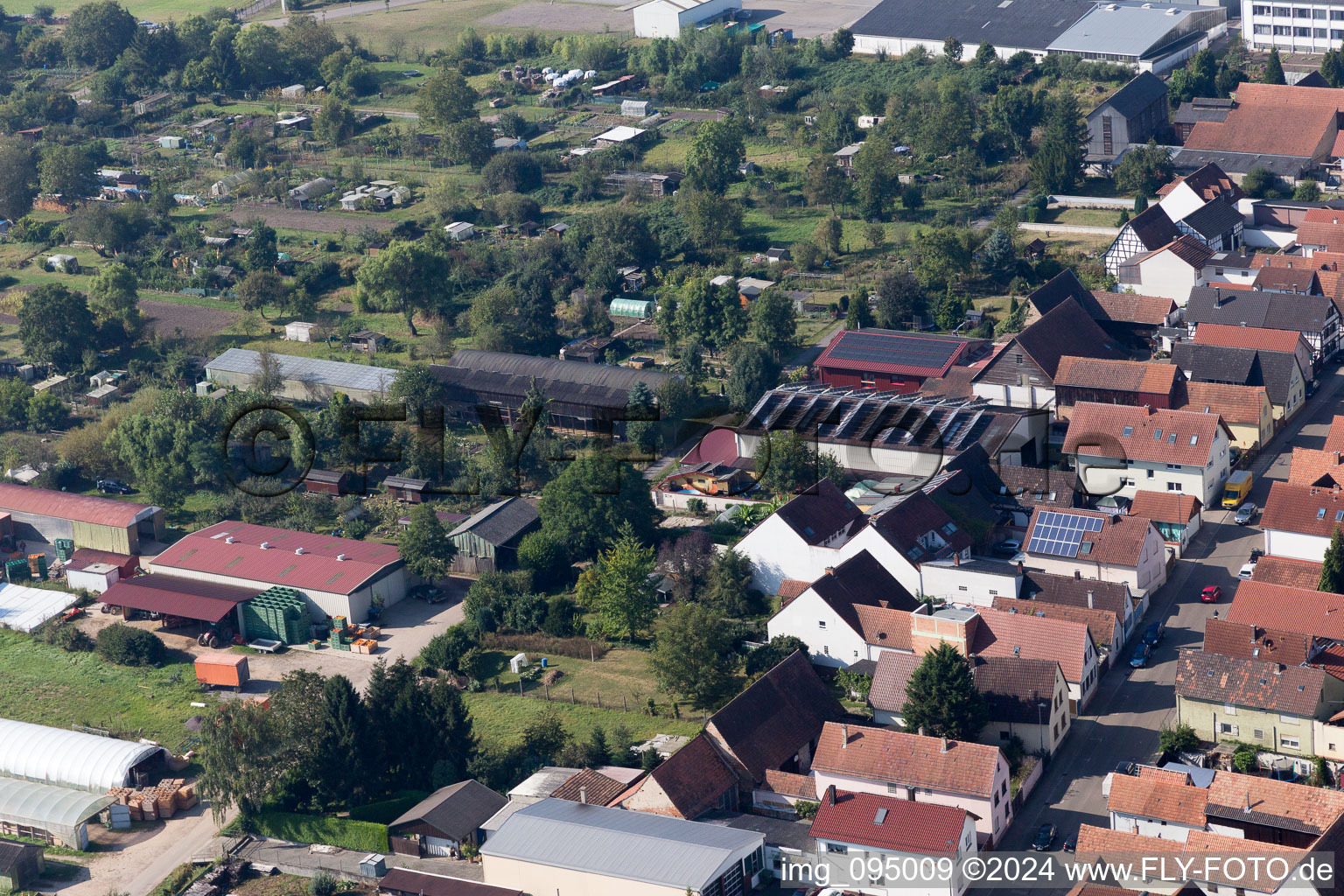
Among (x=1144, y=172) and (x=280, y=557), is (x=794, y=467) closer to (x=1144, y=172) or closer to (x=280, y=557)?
(x=280, y=557)

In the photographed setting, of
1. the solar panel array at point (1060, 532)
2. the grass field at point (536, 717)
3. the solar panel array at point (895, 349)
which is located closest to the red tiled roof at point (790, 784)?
the grass field at point (536, 717)

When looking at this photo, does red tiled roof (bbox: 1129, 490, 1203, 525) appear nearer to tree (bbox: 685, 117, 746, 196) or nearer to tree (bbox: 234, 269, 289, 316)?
tree (bbox: 685, 117, 746, 196)

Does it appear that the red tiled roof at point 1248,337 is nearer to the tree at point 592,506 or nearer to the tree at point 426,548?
the tree at point 592,506

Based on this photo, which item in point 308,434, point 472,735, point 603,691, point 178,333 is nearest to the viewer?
point 472,735

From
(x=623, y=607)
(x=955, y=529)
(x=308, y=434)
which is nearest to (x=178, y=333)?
(x=308, y=434)

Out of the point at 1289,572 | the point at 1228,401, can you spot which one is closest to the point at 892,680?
the point at 1289,572

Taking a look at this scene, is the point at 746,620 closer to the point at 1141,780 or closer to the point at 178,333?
the point at 1141,780
